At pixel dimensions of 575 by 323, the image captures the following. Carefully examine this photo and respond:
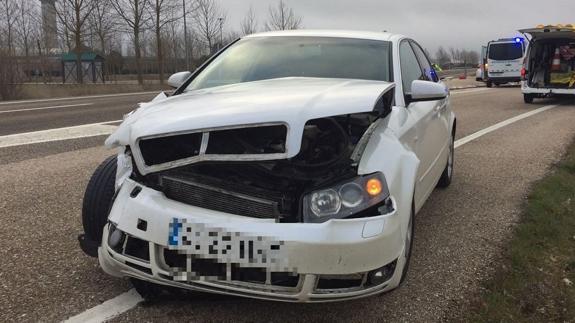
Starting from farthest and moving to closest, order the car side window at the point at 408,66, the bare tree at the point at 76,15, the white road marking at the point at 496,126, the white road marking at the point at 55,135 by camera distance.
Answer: the bare tree at the point at 76,15 → the white road marking at the point at 496,126 → the white road marking at the point at 55,135 → the car side window at the point at 408,66

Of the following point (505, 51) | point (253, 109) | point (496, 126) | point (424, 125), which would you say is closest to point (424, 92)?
point (424, 125)

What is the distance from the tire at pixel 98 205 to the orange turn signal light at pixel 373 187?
1.54 meters

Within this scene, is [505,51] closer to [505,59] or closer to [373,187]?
[505,59]

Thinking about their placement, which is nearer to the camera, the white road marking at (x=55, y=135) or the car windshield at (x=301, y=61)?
the car windshield at (x=301, y=61)

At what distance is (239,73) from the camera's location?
4270mm

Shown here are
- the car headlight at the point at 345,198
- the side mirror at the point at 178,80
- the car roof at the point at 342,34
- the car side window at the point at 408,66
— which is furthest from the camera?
the car roof at the point at 342,34

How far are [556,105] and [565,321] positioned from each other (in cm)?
1510

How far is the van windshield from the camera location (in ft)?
87.2

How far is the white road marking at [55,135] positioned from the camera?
859cm

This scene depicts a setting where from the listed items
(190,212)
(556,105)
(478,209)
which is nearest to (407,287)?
(190,212)

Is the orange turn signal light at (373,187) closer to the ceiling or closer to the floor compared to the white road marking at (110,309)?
closer to the ceiling

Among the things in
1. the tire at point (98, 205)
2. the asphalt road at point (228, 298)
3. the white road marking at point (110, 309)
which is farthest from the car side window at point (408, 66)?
the white road marking at point (110, 309)

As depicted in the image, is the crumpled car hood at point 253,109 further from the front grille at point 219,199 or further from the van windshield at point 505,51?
the van windshield at point 505,51

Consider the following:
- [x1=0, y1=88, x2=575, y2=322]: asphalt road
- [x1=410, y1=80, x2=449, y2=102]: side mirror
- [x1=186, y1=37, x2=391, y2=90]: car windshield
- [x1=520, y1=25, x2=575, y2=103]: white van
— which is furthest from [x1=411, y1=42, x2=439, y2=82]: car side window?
[x1=520, y1=25, x2=575, y2=103]: white van
